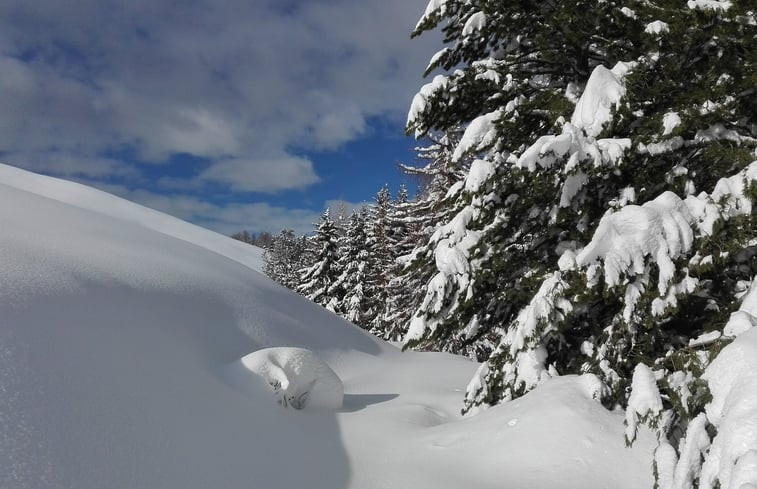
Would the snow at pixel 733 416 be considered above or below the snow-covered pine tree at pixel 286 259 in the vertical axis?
below

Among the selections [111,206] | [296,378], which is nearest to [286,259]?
[111,206]

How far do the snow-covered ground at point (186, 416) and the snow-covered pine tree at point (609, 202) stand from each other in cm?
63

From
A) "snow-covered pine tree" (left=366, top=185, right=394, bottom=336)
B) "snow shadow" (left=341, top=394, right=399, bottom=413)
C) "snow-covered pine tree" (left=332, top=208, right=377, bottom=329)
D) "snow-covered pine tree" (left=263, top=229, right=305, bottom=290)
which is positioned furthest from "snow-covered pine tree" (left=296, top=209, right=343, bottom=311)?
"snow shadow" (left=341, top=394, right=399, bottom=413)

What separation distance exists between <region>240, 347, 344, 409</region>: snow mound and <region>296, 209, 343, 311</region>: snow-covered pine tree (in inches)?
961

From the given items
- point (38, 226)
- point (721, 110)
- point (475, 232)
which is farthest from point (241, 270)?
point (721, 110)

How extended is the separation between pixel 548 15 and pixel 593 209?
2.23 metres

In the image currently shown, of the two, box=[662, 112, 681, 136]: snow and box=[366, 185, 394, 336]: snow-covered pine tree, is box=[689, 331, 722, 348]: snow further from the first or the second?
box=[366, 185, 394, 336]: snow-covered pine tree

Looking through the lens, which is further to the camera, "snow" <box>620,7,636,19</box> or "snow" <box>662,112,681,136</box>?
"snow" <box>620,7,636,19</box>

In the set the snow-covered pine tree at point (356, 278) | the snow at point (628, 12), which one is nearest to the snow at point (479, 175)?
the snow at point (628, 12)

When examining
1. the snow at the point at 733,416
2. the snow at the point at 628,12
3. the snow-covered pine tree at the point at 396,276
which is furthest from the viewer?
the snow-covered pine tree at the point at 396,276

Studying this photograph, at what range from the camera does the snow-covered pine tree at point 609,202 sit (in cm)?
344

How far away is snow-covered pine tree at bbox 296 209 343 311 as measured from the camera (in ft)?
99.9

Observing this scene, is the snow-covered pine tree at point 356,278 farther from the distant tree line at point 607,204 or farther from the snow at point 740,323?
the snow at point 740,323

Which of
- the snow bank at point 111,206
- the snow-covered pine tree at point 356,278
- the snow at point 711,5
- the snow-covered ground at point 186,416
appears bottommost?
the snow-covered ground at point 186,416
